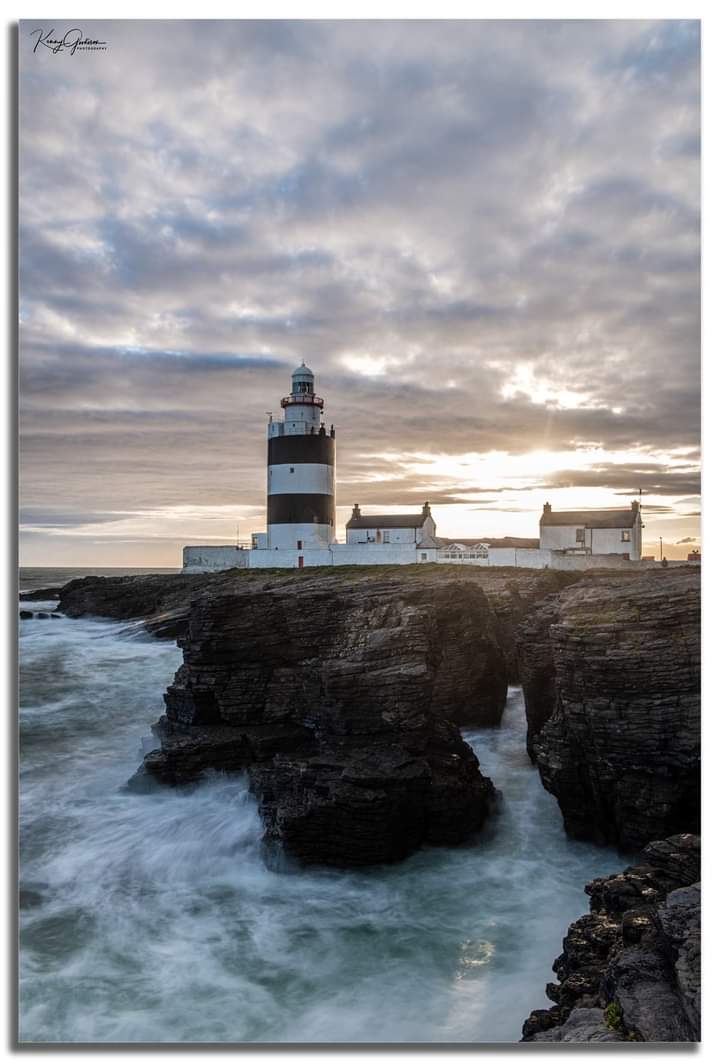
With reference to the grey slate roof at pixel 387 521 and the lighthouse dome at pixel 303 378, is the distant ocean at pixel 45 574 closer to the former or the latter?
the lighthouse dome at pixel 303 378

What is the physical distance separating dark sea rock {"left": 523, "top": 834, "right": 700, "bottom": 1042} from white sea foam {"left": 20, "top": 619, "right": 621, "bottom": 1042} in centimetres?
80

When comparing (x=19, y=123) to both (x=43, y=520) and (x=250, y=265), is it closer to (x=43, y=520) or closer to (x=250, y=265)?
(x=250, y=265)

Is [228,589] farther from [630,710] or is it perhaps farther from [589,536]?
[630,710]

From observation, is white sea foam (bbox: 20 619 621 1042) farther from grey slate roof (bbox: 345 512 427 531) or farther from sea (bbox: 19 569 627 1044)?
grey slate roof (bbox: 345 512 427 531)

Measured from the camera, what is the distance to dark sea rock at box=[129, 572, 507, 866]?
7.78 meters

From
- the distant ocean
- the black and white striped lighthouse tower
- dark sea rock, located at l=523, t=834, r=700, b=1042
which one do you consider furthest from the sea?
the black and white striped lighthouse tower

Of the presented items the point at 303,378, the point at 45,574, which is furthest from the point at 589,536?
the point at 45,574

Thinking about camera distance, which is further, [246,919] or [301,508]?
[301,508]

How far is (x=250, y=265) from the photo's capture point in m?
6.69

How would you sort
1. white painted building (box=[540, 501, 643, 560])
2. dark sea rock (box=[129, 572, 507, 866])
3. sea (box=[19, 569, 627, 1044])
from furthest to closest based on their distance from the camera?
white painted building (box=[540, 501, 643, 560])
dark sea rock (box=[129, 572, 507, 866])
sea (box=[19, 569, 627, 1044])

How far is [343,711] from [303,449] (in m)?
14.5

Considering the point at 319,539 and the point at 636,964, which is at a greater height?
the point at 319,539

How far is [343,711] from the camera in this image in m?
8.93

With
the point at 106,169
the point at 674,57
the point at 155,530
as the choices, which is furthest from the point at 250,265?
the point at 674,57
